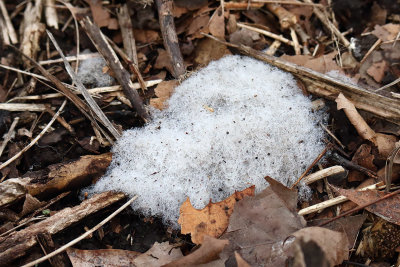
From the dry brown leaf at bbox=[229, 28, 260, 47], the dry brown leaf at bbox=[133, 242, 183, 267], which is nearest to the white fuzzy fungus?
the dry brown leaf at bbox=[133, 242, 183, 267]

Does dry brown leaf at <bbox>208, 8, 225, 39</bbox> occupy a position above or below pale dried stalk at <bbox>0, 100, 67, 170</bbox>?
above

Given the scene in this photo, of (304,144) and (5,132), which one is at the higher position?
(5,132)

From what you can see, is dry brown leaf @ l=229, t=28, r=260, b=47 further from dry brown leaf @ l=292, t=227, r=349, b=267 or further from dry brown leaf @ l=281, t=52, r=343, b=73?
dry brown leaf @ l=292, t=227, r=349, b=267

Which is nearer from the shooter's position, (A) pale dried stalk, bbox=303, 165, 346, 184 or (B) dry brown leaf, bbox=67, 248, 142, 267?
(B) dry brown leaf, bbox=67, 248, 142, 267

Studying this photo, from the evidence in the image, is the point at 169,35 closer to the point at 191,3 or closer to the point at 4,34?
the point at 191,3

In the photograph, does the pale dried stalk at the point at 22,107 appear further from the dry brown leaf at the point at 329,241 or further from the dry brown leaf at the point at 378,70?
the dry brown leaf at the point at 378,70

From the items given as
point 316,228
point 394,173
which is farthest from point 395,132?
point 316,228

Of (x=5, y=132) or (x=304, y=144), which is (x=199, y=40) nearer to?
(x=304, y=144)

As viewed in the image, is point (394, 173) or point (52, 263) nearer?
point (52, 263)
